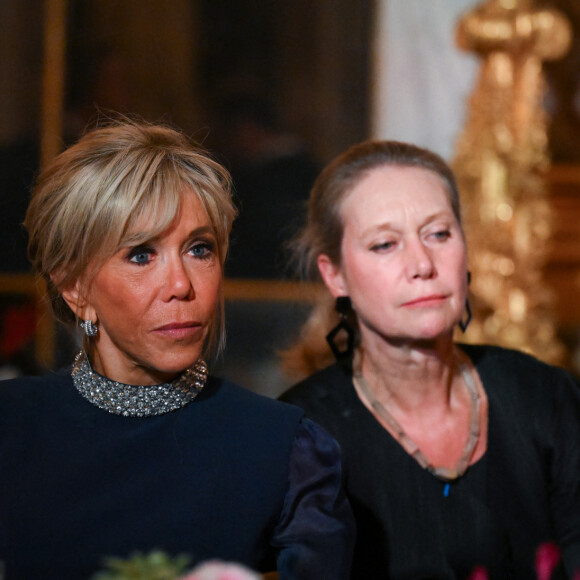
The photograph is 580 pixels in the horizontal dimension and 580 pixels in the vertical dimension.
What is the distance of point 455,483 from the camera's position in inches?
73.3

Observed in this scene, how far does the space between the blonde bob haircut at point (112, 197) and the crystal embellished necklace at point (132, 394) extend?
0.16m

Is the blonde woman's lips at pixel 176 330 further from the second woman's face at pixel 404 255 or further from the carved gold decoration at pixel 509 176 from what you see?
the carved gold decoration at pixel 509 176

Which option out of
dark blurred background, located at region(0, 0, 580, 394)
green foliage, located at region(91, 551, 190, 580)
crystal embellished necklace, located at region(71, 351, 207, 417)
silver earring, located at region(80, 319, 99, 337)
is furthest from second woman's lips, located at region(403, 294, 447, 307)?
dark blurred background, located at region(0, 0, 580, 394)

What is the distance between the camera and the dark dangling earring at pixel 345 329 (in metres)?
2.06

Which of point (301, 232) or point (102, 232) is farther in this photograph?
point (301, 232)

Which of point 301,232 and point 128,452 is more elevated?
point 301,232

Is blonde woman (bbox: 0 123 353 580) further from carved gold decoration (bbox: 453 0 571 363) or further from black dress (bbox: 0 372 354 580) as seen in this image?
carved gold decoration (bbox: 453 0 571 363)

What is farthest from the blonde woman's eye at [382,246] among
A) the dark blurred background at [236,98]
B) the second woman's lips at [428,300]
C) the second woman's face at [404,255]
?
the dark blurred background at [236,98]

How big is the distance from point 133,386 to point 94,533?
9.6 inches

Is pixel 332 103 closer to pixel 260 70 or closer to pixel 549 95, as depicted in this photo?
pixel 260 70

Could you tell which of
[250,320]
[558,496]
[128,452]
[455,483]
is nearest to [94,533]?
[128,452]

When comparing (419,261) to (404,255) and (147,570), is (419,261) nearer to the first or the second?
(404,255)

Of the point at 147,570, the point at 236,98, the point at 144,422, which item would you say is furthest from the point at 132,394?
the point at 236,98

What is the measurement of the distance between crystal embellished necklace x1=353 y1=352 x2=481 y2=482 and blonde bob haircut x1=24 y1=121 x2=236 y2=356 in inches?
26.5
